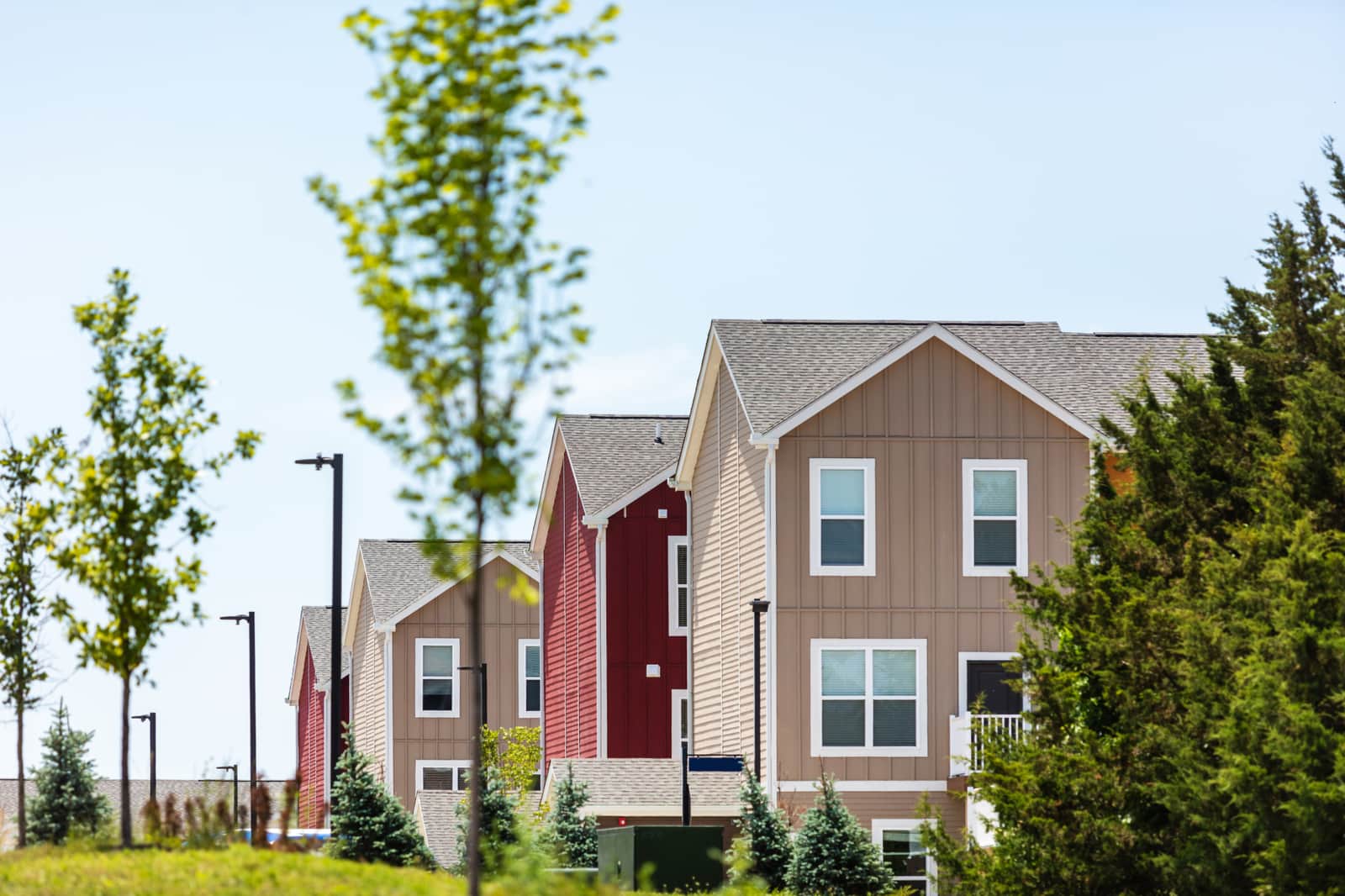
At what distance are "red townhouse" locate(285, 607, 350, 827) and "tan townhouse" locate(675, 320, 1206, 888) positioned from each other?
3192 cm

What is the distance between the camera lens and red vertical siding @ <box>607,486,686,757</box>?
38469 mm

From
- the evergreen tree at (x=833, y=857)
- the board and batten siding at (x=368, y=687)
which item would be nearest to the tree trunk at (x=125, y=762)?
the evergreen tree at (x=833, y=857)

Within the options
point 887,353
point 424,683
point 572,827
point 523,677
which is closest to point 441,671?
point 424,683

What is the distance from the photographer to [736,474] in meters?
33.6

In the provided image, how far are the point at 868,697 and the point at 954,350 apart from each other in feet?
19.1

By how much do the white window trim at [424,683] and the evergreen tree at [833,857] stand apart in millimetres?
24782

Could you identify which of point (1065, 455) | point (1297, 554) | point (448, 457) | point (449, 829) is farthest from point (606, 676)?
point (448, 457)

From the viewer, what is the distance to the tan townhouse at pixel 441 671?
1978 inches

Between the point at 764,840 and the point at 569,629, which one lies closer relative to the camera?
the point at 764,840

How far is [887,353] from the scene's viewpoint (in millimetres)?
31781

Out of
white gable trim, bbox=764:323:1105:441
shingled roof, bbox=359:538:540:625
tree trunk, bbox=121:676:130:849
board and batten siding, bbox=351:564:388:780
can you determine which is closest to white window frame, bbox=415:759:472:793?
board and batten siding, bbox=351:564:388:780

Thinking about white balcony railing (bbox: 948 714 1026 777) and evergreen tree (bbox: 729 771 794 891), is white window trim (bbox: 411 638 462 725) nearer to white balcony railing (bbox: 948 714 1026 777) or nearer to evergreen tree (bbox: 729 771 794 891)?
white balcony railing (bbox: 948 714 1026 777)

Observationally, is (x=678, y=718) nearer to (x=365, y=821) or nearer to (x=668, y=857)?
(x=365, y=821)

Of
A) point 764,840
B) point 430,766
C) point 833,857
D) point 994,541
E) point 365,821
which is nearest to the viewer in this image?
point 833,857
